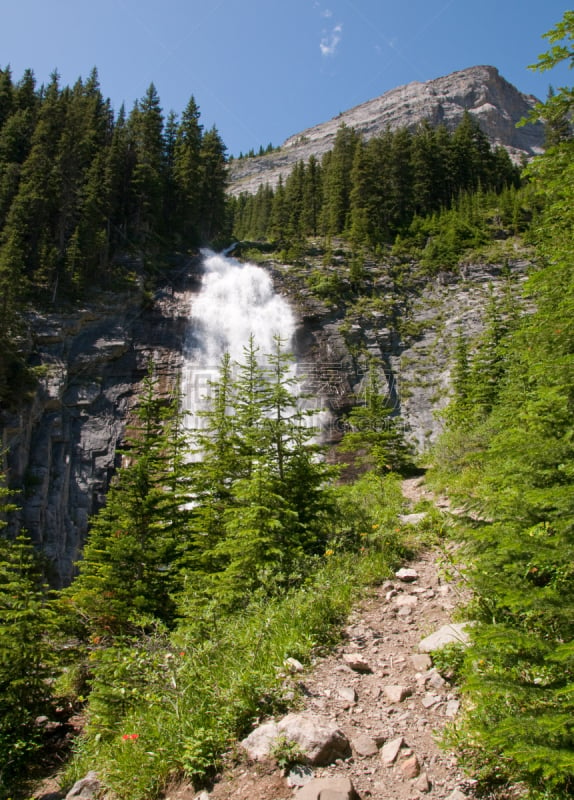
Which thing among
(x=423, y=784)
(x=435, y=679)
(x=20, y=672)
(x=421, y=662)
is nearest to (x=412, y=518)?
(x=421, y=662)

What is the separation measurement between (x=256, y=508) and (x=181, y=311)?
1151 inches

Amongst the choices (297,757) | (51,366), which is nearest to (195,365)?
(51,366)

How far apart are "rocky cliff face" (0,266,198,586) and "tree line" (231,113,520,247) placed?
19636 mm

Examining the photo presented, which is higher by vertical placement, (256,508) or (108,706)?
(256,508)

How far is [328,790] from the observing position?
3.71 metres

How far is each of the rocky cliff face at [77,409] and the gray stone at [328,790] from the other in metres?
17.6

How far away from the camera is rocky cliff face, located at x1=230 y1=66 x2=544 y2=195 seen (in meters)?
93.3

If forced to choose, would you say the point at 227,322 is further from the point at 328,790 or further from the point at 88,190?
the point at 328,790

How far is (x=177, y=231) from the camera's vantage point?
1842 inches

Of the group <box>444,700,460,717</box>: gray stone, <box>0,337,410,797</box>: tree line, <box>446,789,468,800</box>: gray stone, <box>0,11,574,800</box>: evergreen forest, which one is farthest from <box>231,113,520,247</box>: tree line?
<box>446,789,468,800</box>: gray stone

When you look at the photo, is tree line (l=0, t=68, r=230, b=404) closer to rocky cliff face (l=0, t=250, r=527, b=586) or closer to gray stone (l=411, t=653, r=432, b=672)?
rocky cliff face (l=0, t=250, r=527, b=586)

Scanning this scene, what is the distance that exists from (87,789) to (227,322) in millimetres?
Answer: 31859

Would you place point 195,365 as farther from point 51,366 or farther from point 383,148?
point 383,148

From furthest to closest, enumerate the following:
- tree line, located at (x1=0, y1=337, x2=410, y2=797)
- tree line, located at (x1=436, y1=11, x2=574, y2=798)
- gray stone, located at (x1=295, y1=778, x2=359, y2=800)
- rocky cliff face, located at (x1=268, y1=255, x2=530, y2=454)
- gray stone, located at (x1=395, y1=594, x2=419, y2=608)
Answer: rocky cliff face, located at (x1=268, y1=255, x2=530, y2=454)
gray stone, located at (x1=395, y1=594, x2=419, y2=608)
tree line, located at (x1=0, y1=337, x2=410, y2=797)
gray stone, located at (x1=295, y1=778, x2=359, y2=800)
tree line, located at (x1=436, y1=11, x2=574, y2=798)
